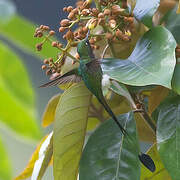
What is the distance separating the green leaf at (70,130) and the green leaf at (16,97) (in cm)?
63

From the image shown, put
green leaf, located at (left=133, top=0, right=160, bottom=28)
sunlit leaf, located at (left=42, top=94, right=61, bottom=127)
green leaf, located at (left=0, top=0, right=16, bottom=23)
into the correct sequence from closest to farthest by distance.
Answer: green leaf, located at (left=133, top=0, right=160, bottom=28)
sunlit leaf, located at (left=42, top=94, right=61, bottom=127)
green leaf, located at (left=0, top=0, right=16, bottom=23)

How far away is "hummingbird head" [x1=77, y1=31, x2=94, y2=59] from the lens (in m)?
0.76

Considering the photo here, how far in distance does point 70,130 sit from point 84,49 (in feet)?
0.43

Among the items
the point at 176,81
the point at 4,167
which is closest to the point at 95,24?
the point at 176,81

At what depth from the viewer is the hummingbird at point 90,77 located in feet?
2.42

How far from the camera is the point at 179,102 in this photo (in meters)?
0.76

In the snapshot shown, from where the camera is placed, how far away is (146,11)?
78 centimetres

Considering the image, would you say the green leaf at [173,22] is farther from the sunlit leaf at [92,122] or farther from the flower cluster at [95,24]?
the sunlit leaf at [92,122]

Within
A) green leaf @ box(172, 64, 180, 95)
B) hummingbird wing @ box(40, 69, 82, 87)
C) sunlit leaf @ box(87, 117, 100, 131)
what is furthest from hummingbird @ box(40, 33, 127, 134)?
sunlit leaf @ box(87, 117, 100, 131)

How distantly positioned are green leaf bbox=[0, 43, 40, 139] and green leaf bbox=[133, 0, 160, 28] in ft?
2.21

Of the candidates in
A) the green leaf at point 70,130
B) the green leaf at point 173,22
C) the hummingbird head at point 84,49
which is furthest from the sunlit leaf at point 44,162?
the green leaf at point 173,22

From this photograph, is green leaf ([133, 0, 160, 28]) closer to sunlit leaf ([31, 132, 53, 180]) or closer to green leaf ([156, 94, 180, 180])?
green leaf ([156, 94, 180, 180])

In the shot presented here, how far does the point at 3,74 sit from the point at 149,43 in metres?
0.78

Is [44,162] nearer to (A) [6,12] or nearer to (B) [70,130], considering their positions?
(B) [70,130]
